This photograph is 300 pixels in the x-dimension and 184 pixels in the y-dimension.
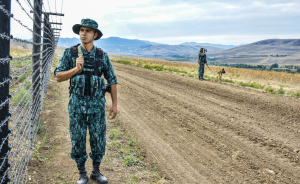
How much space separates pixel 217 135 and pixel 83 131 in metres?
3.71

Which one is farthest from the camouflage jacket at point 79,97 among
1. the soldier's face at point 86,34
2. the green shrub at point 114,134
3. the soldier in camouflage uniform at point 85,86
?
the green shrub at point 114,134

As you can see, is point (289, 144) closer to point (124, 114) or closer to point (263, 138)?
point (263, 138)

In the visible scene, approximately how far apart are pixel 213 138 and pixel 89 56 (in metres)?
3.75

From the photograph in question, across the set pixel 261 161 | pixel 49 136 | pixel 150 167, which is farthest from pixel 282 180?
pixel 49 136

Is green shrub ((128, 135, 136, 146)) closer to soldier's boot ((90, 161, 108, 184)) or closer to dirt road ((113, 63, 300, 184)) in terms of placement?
dirt road ((113, 63, 300, 184))

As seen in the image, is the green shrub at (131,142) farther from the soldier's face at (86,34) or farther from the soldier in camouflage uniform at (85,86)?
the soldier's face at (86,34)

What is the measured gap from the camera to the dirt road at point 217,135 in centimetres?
400

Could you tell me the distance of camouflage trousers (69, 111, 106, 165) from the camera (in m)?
2.90

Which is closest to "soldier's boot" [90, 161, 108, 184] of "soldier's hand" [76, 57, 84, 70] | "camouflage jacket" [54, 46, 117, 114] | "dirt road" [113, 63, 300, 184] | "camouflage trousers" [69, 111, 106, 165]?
"camouflage trousers" [69, 111, 106, 165]

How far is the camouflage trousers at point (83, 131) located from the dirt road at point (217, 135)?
1.46 m

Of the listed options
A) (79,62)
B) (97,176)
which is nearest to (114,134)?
(97,176)

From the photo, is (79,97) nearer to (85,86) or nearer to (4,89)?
(85,86)

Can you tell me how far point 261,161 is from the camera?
4391mm

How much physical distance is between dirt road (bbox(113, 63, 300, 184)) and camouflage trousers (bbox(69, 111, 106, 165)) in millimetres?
1461
